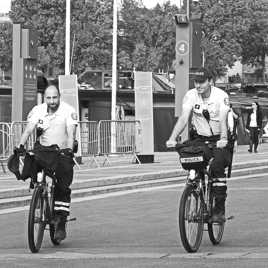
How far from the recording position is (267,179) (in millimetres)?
18891

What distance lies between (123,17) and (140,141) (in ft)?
151

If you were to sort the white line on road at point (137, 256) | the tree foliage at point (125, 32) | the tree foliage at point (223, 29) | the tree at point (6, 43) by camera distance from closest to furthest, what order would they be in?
the white line on road at point (137, 256) → the tree foliage at point (125, 32) → the tree at point (6, 43) → the tree foliage at point (223, 29)

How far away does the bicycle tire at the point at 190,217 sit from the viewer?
8.63m

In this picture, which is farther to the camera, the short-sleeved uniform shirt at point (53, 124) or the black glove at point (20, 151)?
the short-sleeved uniform shirt at point (53, 124)

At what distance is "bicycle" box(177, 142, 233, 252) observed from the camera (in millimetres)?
8703

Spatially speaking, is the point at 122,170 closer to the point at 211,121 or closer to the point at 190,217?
→ the point at 211,121

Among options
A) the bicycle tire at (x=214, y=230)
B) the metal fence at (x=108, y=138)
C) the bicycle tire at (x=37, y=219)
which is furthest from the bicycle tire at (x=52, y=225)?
the metal fence at (x=108, y=138)

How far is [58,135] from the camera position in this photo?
9.74 m

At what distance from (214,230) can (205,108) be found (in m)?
1.37

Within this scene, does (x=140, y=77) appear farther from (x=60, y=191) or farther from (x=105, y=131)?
(x=60, y=191)

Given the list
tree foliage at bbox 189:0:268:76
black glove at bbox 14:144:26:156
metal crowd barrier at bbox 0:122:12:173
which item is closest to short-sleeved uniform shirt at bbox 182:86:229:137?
black glove at bbox 14:144:26:156

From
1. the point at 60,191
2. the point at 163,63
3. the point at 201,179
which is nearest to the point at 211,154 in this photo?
the point at 201,179

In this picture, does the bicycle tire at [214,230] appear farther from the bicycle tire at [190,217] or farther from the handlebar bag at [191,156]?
the handlebar bag at [191,156]

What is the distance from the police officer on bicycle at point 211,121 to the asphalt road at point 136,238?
67cm
